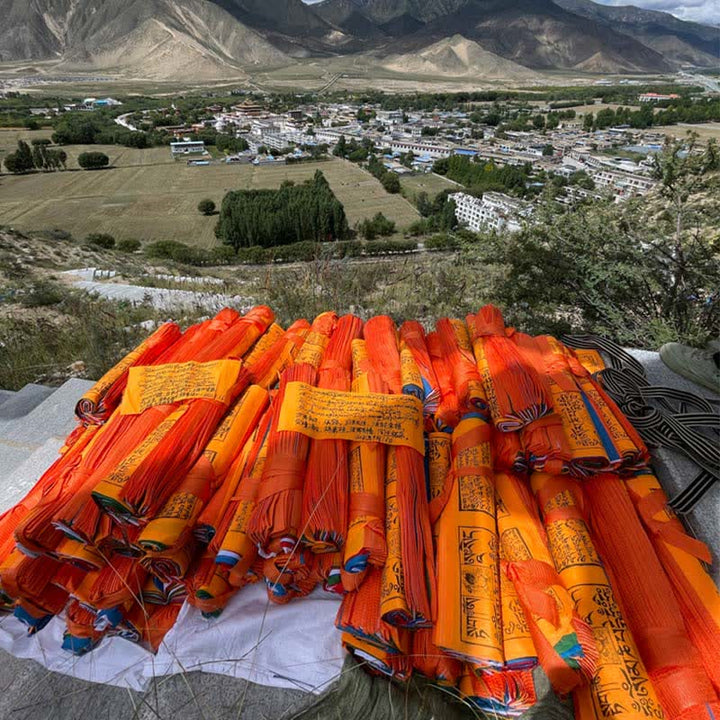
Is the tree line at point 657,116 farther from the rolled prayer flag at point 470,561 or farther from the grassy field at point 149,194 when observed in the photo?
the rolled prayer flag at point 470,561

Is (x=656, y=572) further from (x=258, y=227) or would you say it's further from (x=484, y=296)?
(x=258, y=227)

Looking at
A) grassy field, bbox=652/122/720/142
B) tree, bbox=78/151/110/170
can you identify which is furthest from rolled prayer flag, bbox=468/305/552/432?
tree, bbox=78/151/110/170

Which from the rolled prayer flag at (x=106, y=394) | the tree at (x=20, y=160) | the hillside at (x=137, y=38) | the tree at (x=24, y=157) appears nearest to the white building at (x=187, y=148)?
the tree at (x=24, y=157)

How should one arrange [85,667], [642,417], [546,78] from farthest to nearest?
[546,78] < [642,417] < [85,667]

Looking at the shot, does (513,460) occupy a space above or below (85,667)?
above

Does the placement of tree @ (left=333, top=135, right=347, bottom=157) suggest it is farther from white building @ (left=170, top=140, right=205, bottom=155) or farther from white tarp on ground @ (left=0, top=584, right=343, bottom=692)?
white tarp on ground @ (left=0, top=584, right=343, bottom=692)

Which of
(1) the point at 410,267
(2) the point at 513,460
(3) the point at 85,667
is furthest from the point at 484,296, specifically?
(3) the point at 85,667
